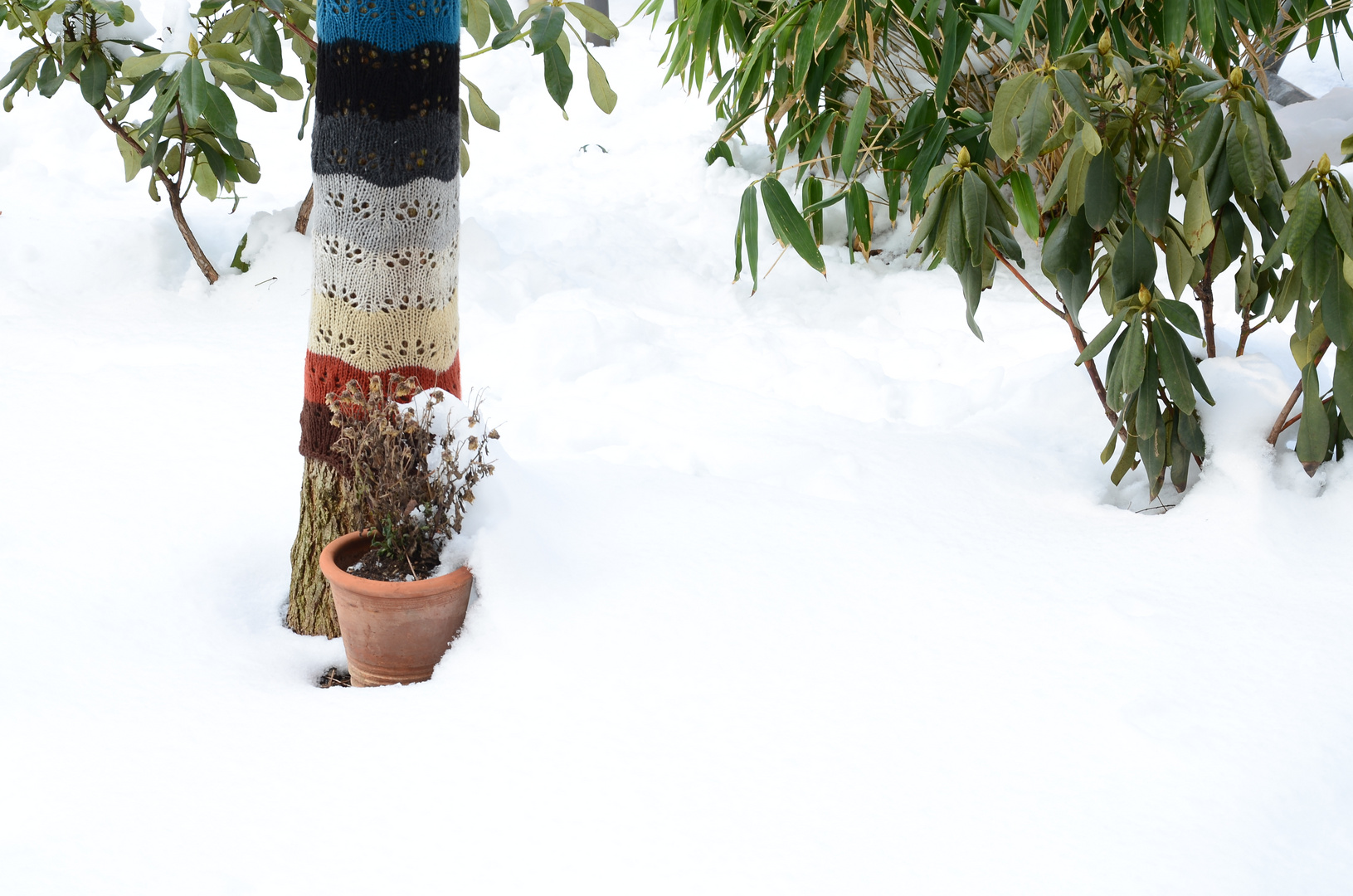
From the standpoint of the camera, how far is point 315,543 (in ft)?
4.48

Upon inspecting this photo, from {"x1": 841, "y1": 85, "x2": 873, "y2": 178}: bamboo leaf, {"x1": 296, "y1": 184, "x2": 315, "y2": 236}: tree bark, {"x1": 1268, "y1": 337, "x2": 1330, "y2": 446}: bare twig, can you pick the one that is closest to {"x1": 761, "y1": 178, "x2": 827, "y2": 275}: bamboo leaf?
{"x1": 841, "y1": 85, "x2": 873, "y2": 178}: bamboo leaf

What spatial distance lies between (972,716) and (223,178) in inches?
85.8

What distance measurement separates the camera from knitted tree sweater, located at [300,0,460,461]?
1.19 m

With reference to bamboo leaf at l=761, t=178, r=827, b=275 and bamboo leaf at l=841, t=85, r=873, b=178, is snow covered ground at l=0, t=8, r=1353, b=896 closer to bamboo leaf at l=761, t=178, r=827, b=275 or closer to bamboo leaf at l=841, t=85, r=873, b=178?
bamboo leaf at l=761, t=178, r=827, b=275

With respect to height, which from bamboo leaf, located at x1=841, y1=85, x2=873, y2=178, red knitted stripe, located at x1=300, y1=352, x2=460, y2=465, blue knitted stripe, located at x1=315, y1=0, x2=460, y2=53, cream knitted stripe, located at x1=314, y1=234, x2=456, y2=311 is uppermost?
blue knitted stripe, located at x1=315, y1=0, x2=460, y2=53

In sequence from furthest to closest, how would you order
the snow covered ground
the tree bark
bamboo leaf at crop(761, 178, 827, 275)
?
the tree bark
bamboo leaf at crop(761, 178, 827, 275)
the snow covered ground

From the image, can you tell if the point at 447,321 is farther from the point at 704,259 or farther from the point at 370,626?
the point at 704,259

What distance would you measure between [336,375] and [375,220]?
210mm

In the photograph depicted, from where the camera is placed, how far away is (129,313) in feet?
7.84

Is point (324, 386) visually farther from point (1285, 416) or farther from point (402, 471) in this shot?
point (1285, 416)

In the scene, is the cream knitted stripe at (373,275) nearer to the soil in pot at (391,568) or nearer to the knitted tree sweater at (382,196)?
the knitted tree sweater at (382,196)

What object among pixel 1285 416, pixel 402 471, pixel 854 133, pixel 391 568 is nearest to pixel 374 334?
pixel 402 471

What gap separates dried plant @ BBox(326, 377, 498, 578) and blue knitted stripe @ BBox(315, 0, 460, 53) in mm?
403

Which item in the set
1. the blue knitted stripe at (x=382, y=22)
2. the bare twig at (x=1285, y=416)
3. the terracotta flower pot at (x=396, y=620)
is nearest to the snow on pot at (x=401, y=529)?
the terracotta flower pot at (x=396, y=620)
